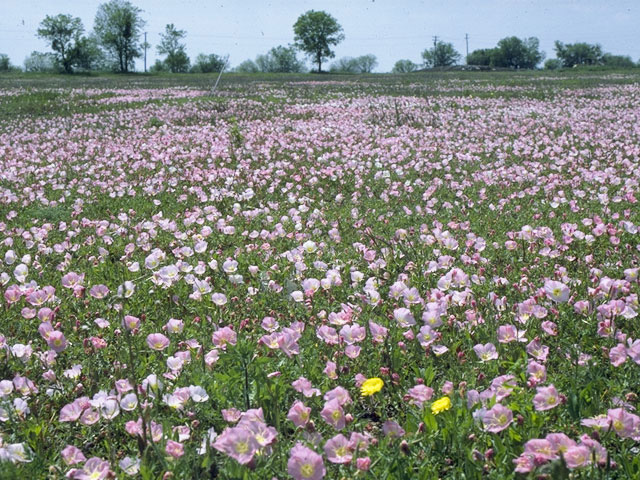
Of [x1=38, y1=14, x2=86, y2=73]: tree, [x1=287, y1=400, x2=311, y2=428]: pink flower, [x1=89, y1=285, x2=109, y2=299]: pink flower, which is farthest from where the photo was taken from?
[x1=38, y1=14, x2=86, y2=73]: tree

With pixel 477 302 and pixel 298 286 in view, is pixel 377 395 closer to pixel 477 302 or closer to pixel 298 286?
pixel 477 302

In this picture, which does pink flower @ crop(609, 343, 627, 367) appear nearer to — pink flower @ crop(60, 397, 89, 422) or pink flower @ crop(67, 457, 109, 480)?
pink flower @ crop(67, 457, 109, 480)

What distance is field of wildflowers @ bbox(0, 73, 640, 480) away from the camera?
1.99 metres

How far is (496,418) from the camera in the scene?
1961 mm

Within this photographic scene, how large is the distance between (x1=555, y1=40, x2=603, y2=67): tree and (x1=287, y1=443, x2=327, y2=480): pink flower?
491 ft

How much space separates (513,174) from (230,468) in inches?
234

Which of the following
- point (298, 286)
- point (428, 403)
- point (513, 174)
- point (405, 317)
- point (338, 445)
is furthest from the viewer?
point (513, 174)

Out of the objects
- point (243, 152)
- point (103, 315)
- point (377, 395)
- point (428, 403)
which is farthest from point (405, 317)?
point (243, 152)

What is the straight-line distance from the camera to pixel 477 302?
3191 millimetres

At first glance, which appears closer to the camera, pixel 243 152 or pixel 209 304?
pixel 209 304

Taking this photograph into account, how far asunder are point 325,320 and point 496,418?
139 cm

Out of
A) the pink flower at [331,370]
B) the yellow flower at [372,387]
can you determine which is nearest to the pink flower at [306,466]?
the yellow flower at [372,387]

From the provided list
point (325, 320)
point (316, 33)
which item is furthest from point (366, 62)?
point (325, 320)

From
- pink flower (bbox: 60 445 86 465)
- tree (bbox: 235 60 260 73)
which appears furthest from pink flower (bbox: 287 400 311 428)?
tree (bbox: 235 60 260 73)
